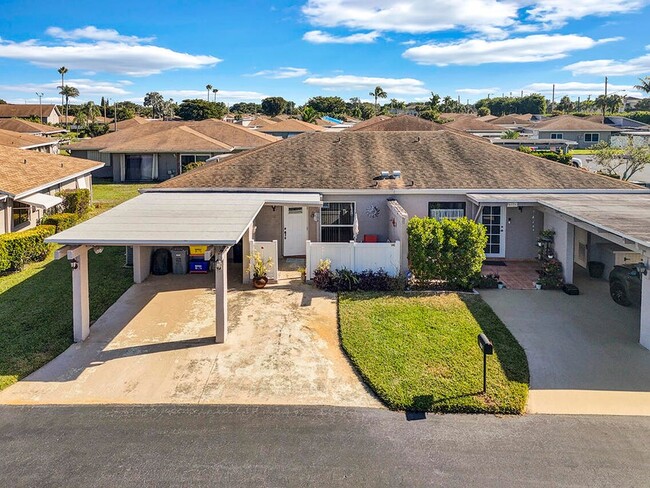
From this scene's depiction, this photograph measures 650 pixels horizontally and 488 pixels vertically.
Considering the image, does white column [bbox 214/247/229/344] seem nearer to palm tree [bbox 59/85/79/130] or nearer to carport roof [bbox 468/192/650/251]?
carport roof [bbox 468/192/650/251]

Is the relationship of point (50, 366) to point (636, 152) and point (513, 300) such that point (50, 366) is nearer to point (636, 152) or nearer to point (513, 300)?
point (513, 300)

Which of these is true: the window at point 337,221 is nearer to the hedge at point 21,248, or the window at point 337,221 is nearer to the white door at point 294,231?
the white door at point 294,231

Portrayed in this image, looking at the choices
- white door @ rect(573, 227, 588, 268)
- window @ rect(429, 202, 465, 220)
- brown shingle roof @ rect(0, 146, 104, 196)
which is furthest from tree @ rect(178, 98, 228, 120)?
white door @ rect(573, 227, 588, 268)

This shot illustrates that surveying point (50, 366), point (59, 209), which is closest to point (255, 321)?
point (50, 366)

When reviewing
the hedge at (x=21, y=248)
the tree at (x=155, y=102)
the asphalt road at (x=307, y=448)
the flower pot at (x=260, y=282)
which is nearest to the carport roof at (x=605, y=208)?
the asphalt road at (x=307, y=448)

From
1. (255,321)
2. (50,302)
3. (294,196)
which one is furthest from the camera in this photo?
(294,196)
